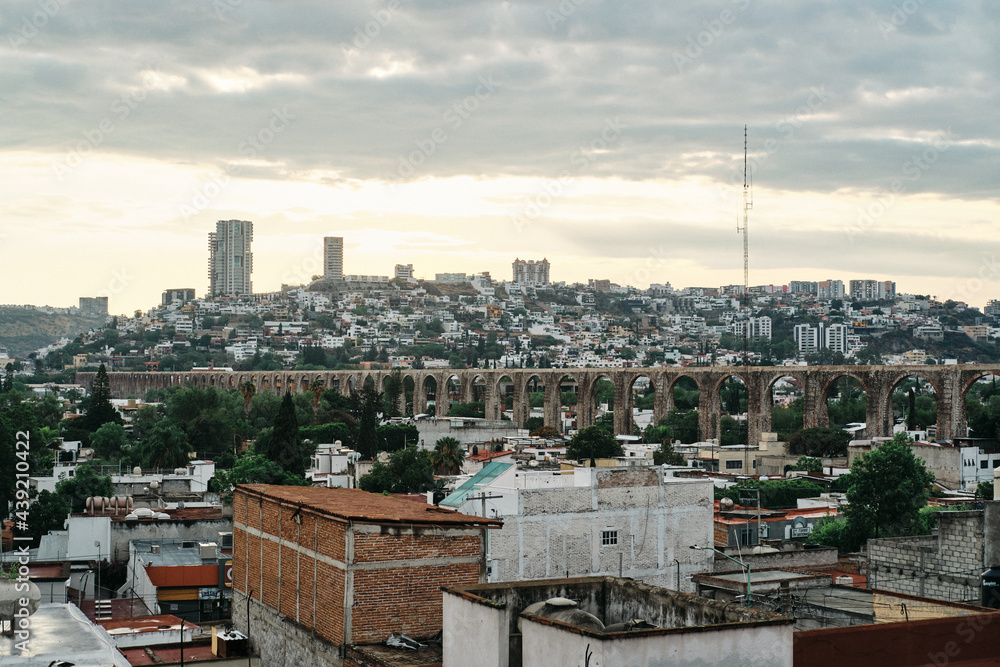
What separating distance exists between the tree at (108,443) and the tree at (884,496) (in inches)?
1570

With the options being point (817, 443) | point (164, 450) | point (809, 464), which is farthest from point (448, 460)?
point (817, 443)

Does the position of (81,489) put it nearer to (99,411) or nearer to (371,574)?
(371,574)

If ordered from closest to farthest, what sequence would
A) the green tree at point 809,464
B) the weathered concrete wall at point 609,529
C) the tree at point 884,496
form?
the weathered concrete wall at point 609,529 < the tree at point 884,496 < the green tree at point 809,464

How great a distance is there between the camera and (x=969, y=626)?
38.6 ft

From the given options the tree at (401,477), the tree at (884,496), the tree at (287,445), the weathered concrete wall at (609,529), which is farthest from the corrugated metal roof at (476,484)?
the tree at (287,445)

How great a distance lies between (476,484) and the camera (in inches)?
877

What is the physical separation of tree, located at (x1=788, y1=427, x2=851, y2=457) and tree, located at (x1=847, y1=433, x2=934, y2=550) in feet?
83.9

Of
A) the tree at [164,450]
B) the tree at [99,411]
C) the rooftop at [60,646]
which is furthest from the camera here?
the tree at [99,411]

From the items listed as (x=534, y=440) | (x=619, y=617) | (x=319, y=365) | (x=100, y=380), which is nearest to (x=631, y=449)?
(x=534, y=440)

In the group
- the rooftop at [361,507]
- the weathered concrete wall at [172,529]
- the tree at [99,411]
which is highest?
the rooftop at [361,507]

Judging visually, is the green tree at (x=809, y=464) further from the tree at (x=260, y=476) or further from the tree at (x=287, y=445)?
the tree at (x=260, y=476)

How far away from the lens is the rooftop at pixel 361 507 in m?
14.3

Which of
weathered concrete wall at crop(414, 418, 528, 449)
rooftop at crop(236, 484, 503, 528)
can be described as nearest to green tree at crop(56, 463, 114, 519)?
rooftop at crop(236, 484, 503, 528)

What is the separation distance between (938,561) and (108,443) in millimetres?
50417
